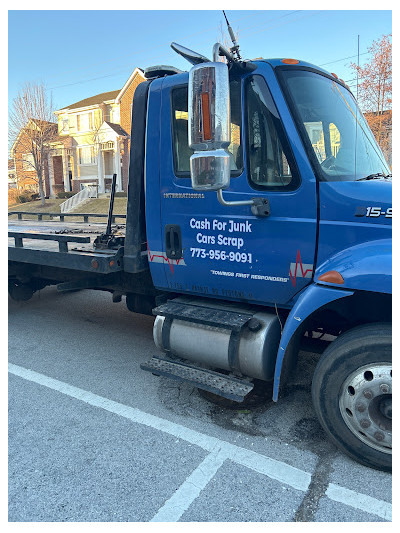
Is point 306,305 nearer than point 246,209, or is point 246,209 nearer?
point 306,305

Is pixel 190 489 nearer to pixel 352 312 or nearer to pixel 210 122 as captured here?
pixel 352 312

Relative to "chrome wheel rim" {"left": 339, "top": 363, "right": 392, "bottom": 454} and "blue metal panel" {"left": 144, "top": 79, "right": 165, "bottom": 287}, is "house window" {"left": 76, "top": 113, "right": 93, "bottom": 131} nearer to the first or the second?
"blue metal panel" {"left": 144, "top": 79, "right": 165, "bottom": 287}

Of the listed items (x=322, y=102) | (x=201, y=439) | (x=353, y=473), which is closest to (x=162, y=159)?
(x=322, y=102)

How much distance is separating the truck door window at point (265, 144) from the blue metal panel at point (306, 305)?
29.3 inches

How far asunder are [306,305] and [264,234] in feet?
2.01

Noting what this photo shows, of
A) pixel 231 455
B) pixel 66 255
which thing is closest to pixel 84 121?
pixel 66 255

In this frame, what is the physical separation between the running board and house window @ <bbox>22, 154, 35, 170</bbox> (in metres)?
29.2

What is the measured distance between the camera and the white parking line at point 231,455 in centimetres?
228

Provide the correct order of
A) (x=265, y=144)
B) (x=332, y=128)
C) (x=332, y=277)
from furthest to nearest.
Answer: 1. (x=332, y=128)
2. (x=265, y=144)
3. (x=332, y=277)

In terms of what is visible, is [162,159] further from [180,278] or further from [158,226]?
[180,278]

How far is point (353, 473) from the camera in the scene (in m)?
2.50

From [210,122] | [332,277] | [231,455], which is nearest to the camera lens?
[210,122]

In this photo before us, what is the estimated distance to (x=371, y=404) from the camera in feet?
8.02

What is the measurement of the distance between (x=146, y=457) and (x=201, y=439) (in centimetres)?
41
